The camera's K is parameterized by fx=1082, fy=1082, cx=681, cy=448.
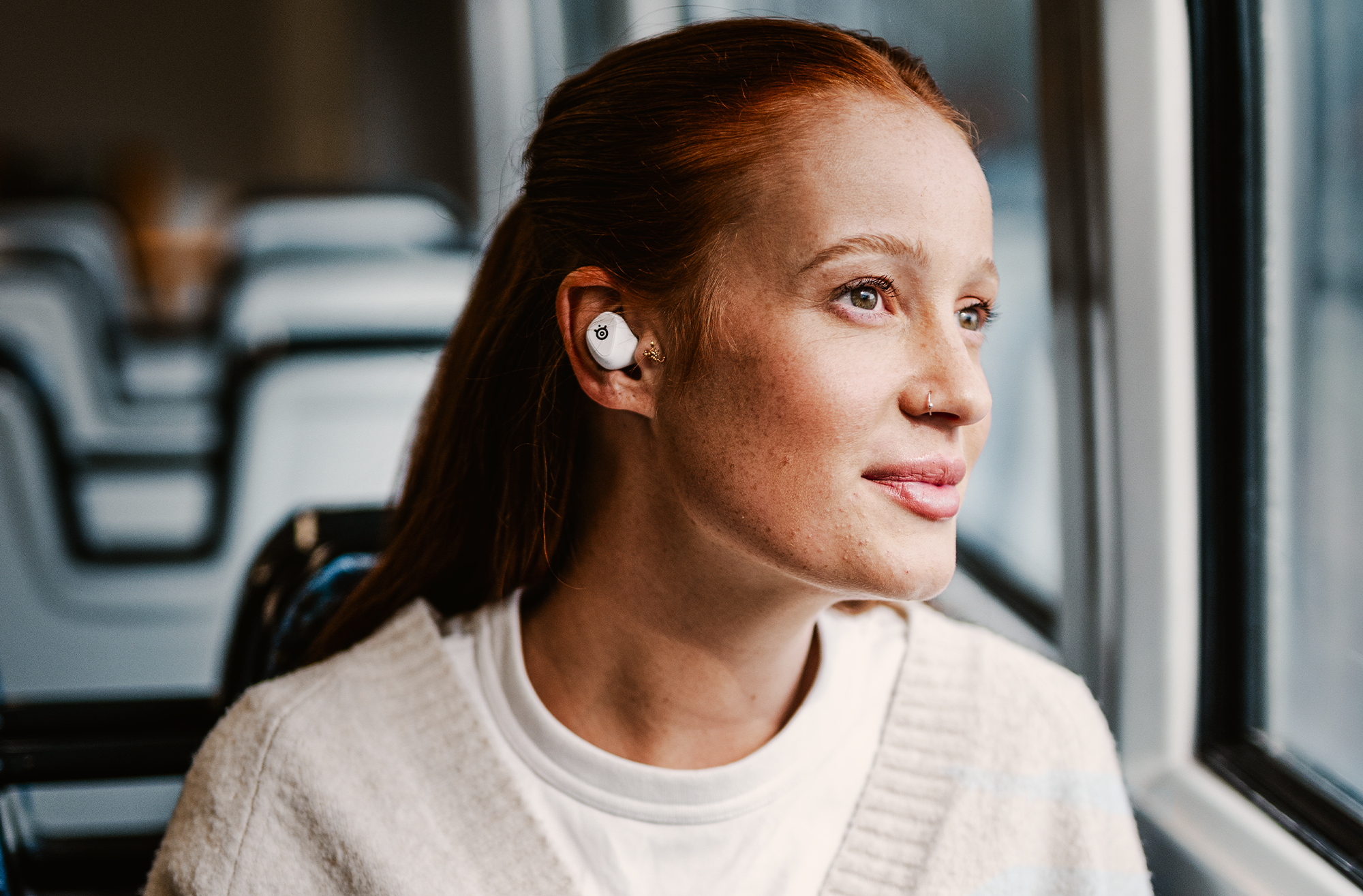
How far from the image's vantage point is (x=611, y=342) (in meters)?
0.84

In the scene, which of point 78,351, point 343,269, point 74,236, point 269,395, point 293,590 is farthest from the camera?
point 74,236

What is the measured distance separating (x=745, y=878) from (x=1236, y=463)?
2.08ft

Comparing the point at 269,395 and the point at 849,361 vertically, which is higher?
the point at 849,361

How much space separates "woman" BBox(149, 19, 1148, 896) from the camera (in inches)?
29.8

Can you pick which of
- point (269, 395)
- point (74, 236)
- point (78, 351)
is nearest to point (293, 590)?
point (269, 395)

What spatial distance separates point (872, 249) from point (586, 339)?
0.77 feet

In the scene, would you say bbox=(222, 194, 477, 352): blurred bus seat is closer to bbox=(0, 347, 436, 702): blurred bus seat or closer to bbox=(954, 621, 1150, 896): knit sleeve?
bbox=(0, 347, 436, 702): blurred bus seat

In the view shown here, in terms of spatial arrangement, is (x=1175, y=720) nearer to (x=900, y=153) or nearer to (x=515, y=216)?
(x=900, y=153)

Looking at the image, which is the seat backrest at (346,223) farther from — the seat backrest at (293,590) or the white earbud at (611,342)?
the white earbud at (611,342)

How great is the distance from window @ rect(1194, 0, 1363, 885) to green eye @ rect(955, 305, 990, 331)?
31 cm

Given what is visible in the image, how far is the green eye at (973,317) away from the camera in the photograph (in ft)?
2.81

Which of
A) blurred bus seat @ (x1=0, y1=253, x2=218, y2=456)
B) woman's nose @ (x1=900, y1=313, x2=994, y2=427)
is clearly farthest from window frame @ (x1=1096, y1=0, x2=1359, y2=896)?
blurred bus seat @ (x1=0, y1=253, x2=218, y2=456)

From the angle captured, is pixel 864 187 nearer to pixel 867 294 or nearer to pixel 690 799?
pixel 867 294

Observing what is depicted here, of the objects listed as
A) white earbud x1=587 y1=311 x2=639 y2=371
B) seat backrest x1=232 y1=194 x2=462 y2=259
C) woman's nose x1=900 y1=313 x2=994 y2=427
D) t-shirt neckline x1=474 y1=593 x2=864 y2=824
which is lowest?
t-shirt neckline x1=474 y1=593 x2=864 y2=824
